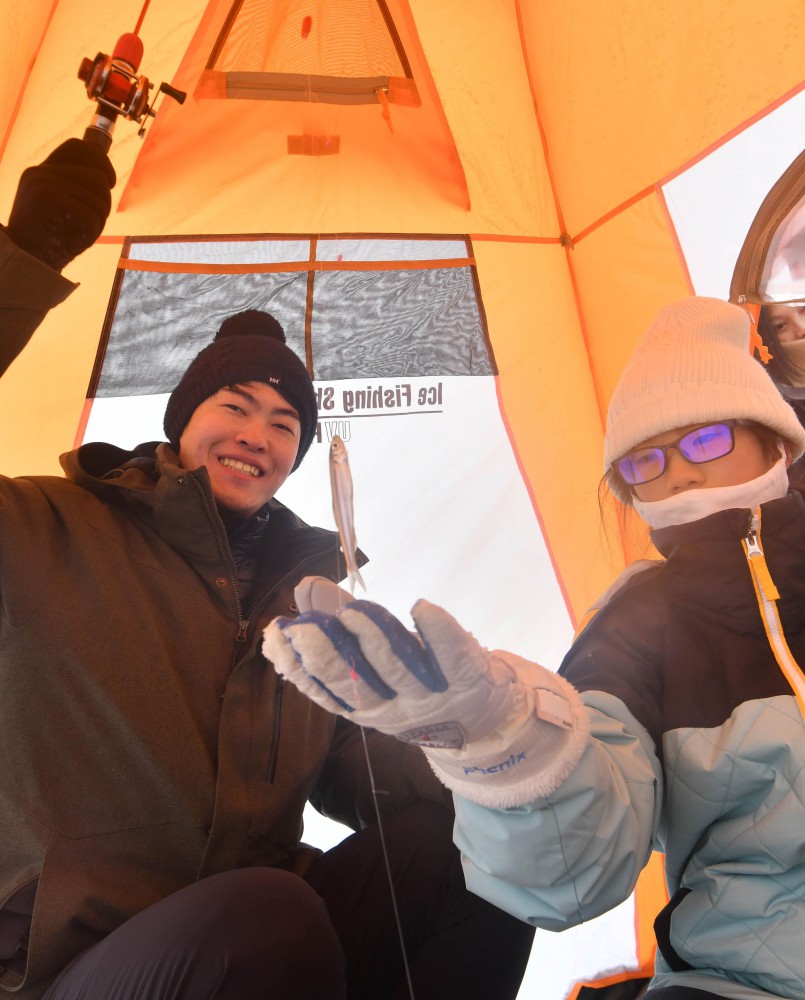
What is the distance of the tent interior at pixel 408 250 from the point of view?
1.85 meters

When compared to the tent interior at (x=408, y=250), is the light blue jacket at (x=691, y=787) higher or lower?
lower

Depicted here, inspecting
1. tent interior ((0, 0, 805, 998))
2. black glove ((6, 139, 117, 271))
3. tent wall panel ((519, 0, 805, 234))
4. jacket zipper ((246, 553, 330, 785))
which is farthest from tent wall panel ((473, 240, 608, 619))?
black glove ((6, 139, 117, 271))

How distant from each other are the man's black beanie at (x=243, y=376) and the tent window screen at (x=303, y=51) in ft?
2.53

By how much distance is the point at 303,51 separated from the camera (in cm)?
192

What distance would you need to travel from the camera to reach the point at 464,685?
667mm

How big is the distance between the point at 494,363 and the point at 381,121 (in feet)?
1.95

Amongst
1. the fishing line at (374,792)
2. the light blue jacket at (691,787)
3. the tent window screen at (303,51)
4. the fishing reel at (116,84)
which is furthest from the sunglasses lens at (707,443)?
the tent window screen at (303,51)

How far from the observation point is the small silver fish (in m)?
0.87

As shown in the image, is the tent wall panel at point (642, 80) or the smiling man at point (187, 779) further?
the tent wall panel at point (642, 80)

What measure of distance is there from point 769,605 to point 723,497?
0.58ft

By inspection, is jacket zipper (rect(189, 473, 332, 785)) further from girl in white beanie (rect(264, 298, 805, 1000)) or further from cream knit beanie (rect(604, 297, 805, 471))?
cream knit beanie (rect(604, 297, 805, 471))

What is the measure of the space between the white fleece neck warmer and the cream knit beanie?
0.09 m

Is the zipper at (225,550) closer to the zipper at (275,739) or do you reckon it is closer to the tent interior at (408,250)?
the zipper at (275,739)

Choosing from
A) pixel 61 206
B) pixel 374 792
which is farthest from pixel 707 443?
pixel 61 206
